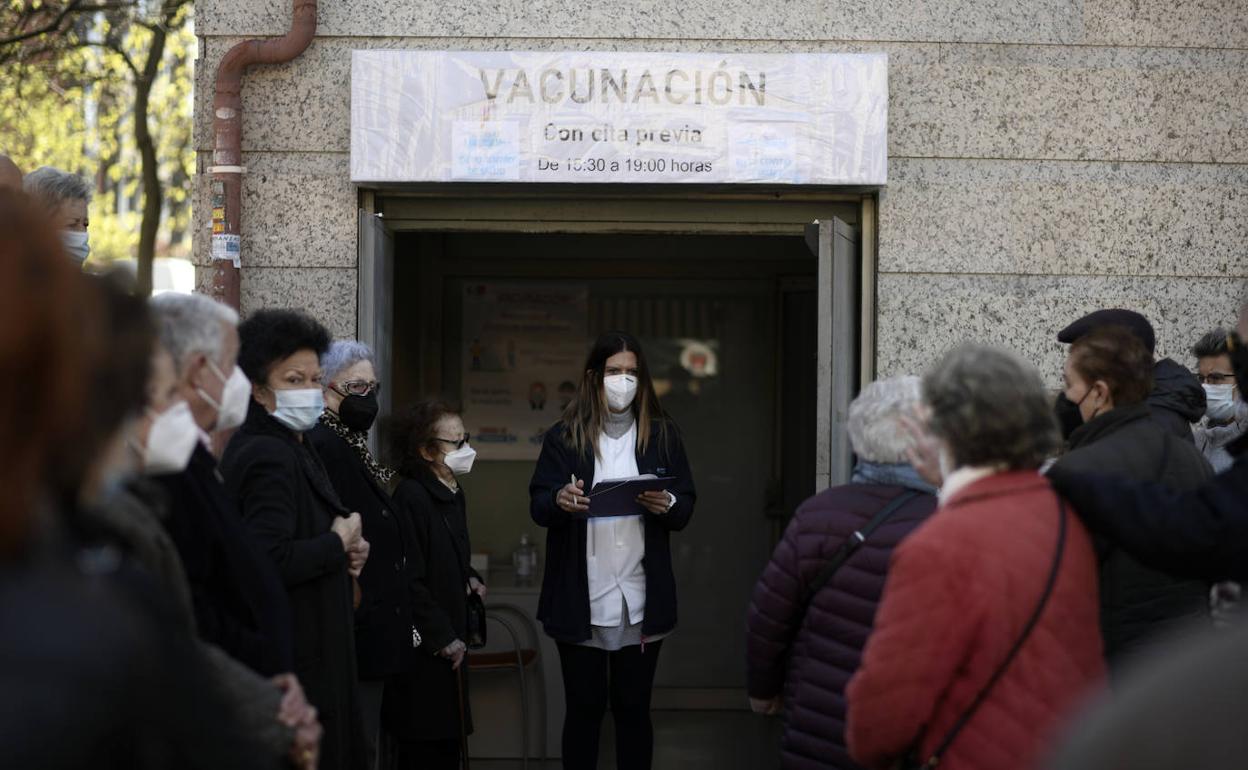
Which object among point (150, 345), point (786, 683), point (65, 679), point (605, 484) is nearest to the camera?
point (65, 679)

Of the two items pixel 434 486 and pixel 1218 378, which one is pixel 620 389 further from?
pixel 1218 378

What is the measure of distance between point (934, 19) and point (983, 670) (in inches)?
148

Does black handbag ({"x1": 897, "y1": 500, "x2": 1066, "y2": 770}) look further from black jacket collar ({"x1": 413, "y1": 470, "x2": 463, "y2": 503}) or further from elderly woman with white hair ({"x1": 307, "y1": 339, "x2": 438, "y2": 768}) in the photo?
black jacket collar ({"x1": 413, "y1": 470, "x2": 463, "y2": 503})

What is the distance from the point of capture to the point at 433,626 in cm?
552

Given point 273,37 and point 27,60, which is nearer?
point 273,37

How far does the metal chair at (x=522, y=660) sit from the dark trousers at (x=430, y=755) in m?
1.22

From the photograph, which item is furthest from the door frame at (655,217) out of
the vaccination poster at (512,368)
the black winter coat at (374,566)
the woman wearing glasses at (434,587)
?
the vaccination poster at (512,368)

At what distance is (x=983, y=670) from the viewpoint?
2840mm

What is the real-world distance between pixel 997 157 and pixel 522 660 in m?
3.23

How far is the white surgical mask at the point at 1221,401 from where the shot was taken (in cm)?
571

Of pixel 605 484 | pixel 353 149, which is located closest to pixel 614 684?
pixel 605 484

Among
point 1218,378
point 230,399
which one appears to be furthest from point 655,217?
point 230,399

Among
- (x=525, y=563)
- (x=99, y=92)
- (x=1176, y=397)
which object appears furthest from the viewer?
(x=99, y=92)

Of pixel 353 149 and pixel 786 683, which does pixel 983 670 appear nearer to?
pixel 786 683
